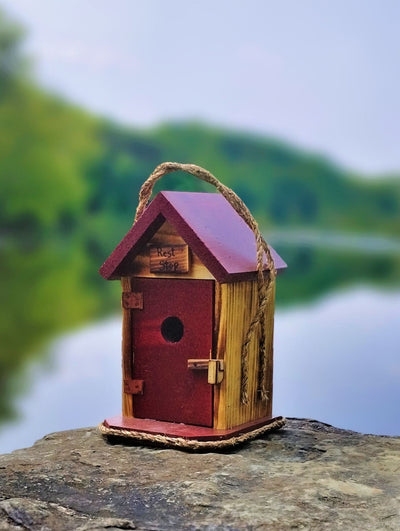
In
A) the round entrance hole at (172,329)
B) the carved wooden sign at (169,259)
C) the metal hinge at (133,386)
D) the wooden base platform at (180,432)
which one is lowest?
the wooden base platform at (180,432)

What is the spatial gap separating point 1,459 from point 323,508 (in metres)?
0.90

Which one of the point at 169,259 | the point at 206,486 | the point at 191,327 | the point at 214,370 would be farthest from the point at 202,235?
the point at 206,486

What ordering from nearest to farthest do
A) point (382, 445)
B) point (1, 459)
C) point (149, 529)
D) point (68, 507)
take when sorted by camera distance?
point (149, 529)
point (68, 507)
point (1, 459)
point (382, 445)

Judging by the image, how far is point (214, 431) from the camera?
7.65 feet

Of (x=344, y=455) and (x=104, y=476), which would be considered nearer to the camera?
(x=104, y=476)

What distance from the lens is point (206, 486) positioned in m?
2.00

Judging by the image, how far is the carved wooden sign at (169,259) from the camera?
94.2 inches

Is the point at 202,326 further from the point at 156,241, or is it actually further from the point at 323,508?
the point at 323,508

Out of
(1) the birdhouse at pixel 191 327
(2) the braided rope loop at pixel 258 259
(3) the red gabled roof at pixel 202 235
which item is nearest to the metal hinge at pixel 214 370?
Result: (1) the birdhouse at pixel 191 327

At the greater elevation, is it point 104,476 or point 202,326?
point 202,326

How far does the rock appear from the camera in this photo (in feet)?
5.98

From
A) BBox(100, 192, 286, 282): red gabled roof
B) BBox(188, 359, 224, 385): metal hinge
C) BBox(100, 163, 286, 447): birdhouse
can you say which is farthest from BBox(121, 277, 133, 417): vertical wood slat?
BBox(188, 359, 224, 385): metal hinge

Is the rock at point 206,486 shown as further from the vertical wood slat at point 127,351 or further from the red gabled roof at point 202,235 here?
the red gabled roof at point 202,235

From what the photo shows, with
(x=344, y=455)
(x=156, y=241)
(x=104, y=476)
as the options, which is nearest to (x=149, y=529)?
(x=104, y=476)
